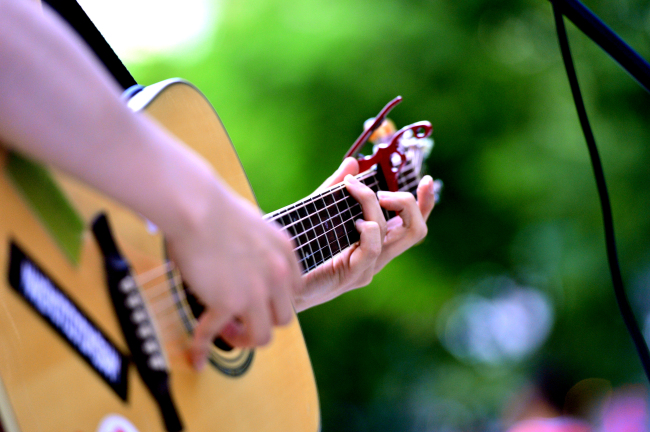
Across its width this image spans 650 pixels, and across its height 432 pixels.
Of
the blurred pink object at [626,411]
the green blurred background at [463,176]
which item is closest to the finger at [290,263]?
the green blurred background at [463,176]

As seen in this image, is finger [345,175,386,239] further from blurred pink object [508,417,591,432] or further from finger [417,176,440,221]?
blurred pink object [508,417,591,432]

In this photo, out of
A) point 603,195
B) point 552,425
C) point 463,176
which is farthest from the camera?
point 463,176

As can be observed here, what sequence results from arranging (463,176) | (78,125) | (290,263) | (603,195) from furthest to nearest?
1. (463,176)
2. (603,195)
3. (290,263)
4. (78,125)

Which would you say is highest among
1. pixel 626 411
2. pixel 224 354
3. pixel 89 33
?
pixel 89 33

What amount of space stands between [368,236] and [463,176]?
1.99 metres

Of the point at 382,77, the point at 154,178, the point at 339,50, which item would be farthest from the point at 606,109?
the point at 154,178

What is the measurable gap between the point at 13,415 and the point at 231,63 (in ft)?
7.54

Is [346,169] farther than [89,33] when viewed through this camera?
Yes

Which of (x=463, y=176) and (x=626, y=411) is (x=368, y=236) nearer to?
(x=463, y=176)

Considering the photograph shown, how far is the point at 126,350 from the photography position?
1.50 ft

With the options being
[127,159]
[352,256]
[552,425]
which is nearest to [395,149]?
[352,256]

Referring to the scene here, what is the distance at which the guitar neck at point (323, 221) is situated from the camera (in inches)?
26.9

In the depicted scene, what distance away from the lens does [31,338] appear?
387 mm

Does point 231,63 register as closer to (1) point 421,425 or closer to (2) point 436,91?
(2) point 436,91
